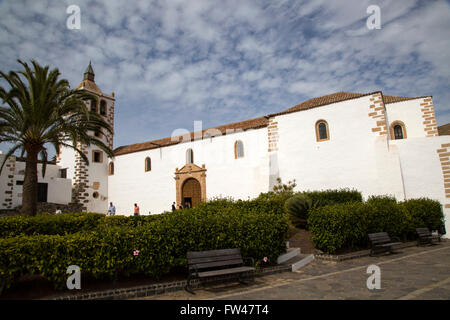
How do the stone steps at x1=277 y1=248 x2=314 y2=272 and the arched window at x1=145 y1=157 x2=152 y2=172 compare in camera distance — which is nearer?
the stone steps at x1=277 y1=248 x2=314 y2=272

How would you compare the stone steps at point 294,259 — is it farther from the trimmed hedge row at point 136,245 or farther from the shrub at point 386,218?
the shrub at point 386,218

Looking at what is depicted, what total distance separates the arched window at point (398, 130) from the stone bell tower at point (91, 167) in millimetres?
20432

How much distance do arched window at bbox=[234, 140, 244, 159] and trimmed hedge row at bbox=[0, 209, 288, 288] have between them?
12433 mm

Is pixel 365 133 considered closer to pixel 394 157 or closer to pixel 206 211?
pixel 394 157

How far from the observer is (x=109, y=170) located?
2641 centimetres

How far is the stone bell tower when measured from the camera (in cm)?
2388

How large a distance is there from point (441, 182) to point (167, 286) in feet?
45.4

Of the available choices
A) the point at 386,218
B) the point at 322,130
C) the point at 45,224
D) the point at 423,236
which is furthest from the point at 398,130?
the point at 45,224

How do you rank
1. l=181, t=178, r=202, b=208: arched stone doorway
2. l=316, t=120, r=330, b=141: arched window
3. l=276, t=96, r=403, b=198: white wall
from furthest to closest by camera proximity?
l=181, t=178, r=202, b=208: arched stone doorway < l=316, t=120, r=330, b=141: arched window < l=276, t=96, r=403, b=198: white wall

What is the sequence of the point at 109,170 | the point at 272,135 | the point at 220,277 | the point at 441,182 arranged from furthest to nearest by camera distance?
the point at 109,170, the point at 272,135, the point at 441,182, the point at 220,277

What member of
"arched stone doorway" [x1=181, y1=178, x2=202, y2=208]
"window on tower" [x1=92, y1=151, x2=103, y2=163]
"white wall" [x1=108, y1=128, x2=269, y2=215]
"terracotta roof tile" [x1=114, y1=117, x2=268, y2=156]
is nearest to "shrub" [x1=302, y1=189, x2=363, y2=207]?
"white wall" [x1=108, y1=128, x2=269, y2=215]

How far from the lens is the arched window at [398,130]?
55.9 ft

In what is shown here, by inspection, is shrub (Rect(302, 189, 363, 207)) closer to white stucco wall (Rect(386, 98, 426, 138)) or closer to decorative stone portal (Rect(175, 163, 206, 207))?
white stucco wall (Rect(386, 98, 426, 138))
